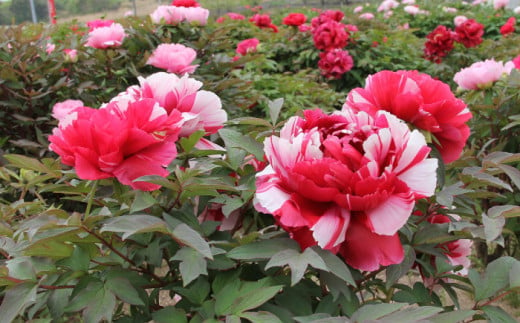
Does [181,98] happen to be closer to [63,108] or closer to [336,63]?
[63,108]

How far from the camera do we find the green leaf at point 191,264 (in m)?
0.62

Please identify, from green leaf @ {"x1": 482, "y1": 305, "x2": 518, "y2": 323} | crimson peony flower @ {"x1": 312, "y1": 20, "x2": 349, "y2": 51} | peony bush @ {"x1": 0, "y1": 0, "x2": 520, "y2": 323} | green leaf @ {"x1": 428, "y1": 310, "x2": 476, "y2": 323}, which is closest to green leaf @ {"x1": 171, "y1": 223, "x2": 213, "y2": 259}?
peony bush @ {"x1": 0, "y1": 0, "x2": 520, "y2": 323}

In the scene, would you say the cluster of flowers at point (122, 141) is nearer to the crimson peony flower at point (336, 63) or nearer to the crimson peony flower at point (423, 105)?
the crimson peony flower at point (423, 105)

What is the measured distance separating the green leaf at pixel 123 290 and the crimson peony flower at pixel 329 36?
13.1 ft

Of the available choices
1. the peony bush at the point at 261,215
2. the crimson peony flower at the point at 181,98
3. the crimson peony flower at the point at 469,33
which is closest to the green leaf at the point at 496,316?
the peony bush at the point at 261,215

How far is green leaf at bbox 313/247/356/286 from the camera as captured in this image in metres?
0.60

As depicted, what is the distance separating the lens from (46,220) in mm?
731

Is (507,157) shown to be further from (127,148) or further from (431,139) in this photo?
(127,148)

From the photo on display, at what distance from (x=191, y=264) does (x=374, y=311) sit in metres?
0.23

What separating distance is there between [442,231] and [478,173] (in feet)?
0.43

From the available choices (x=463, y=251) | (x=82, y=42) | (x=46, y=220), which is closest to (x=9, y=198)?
(x=82, y=42)

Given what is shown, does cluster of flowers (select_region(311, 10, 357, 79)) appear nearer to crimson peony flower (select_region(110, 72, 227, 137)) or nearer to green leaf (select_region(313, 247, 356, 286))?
crimson peony flower (select_region(110, 72, 227, 137))

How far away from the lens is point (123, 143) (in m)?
0.69

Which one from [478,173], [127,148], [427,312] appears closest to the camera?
[427,312]
